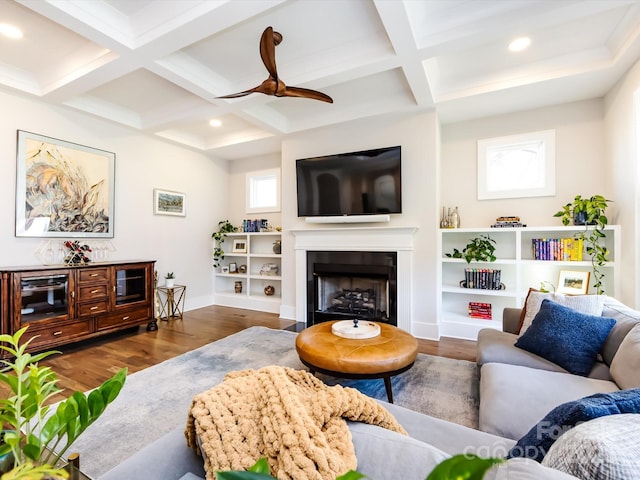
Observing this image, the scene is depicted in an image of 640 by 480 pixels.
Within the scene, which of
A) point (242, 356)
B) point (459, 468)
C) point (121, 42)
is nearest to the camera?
point (459, 468)

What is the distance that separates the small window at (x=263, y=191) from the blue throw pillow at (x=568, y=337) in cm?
409

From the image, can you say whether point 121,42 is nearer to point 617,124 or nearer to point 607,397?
point 607,397

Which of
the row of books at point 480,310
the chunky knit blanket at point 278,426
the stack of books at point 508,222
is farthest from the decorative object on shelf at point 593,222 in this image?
the chunky knit blanket at point 278,426

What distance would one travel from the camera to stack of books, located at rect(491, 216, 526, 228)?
356 cm

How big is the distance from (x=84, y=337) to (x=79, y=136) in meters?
2.39

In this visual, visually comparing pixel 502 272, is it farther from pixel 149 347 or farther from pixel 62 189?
pixel 62 189

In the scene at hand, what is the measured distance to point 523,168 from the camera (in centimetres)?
373

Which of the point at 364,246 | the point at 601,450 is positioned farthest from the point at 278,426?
the point at 364,246

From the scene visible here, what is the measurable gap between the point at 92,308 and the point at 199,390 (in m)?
1.98

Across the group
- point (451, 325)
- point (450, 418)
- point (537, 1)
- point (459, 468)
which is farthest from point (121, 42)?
point (451, 325)

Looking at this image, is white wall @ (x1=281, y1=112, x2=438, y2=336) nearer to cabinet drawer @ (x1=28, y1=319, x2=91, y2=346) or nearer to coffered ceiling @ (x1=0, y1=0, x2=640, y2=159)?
coffered ceiling @ (x1=0, y1=0, x2=640, y2=159)

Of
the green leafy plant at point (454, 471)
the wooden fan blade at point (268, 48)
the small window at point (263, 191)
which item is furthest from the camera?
the small window at point (263, 191)

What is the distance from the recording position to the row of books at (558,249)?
3.26 m

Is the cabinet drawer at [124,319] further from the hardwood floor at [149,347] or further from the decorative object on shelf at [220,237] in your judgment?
the decorative object on shelf at [220,237]
